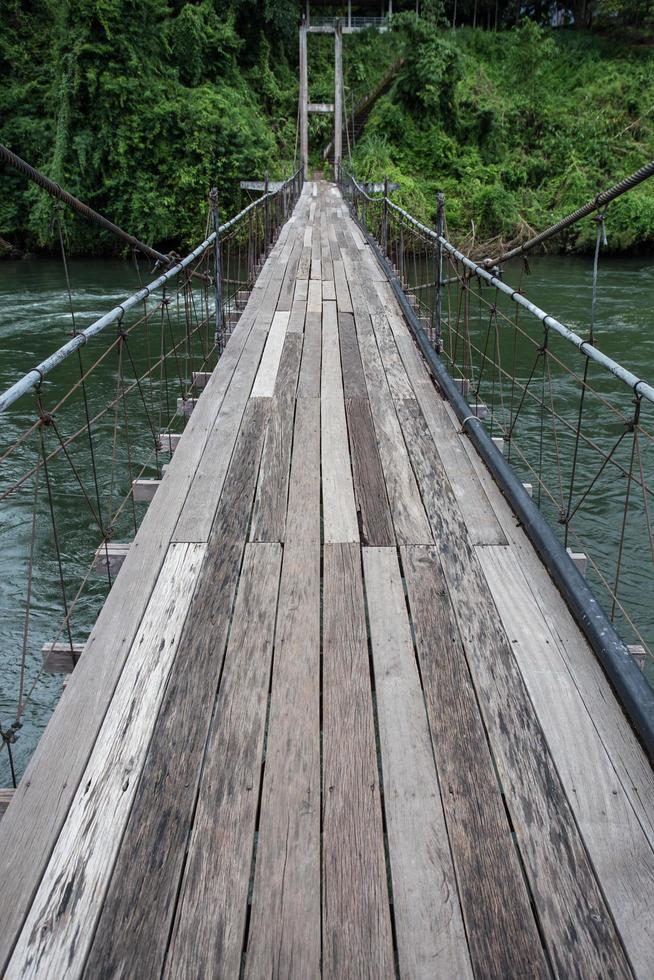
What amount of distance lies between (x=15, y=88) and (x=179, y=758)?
21305mm

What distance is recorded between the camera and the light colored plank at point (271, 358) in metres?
3.90

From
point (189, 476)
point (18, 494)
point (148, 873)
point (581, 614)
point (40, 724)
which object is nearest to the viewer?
point (148, 873)

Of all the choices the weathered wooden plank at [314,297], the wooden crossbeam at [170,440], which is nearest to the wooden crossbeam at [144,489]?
the wooden crossbeam at [170,440]

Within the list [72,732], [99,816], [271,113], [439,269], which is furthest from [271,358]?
[271,113]

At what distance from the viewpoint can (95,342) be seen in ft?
32.8

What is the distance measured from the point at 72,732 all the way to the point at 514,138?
80.1 feet

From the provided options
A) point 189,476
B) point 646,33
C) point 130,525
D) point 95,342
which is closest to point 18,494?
point 130,525

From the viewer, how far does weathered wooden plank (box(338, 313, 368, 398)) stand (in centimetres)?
394

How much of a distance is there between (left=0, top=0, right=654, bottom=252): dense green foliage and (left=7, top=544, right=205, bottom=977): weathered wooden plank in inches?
658

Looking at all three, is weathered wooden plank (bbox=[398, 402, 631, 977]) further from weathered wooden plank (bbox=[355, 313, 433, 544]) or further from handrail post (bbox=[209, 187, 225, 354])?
handrail post (bbox=[209, 187, 225, 354])

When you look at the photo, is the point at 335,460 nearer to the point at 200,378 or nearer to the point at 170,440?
the point at 170,440

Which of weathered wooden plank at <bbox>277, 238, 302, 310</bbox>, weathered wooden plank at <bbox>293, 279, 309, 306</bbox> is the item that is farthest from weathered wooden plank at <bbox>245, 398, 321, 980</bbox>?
weathered wooden plank at <bbox>293, 279, 309, 306</bbox>

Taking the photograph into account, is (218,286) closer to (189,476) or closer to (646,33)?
(189,476)

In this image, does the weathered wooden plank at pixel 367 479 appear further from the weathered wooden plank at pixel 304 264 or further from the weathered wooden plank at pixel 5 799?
the weathered wooden plank at pixel 304 264
